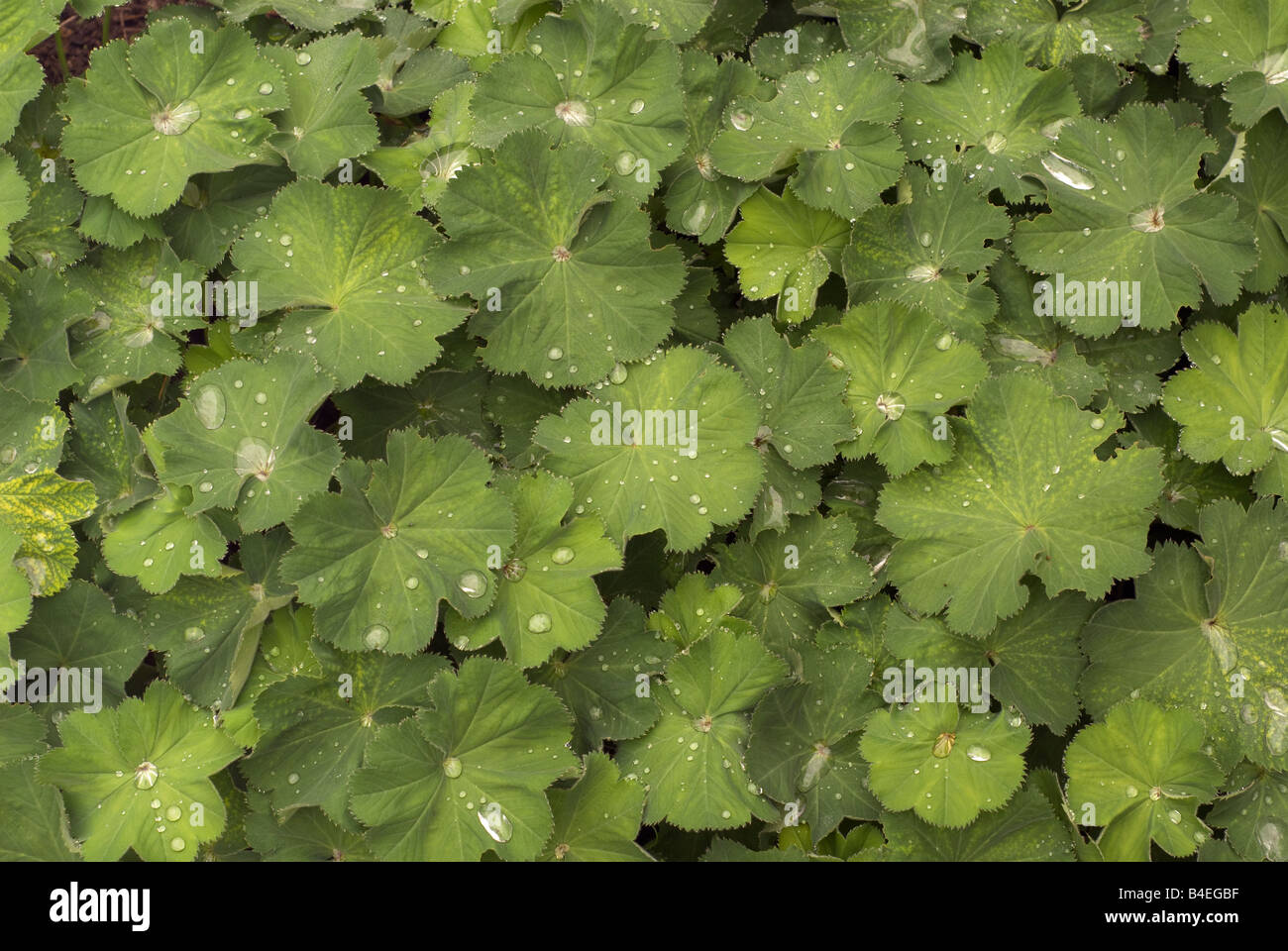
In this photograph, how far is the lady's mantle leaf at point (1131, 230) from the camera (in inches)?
104

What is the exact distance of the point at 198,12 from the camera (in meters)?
2.97

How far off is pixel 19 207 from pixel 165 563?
99 centimetres

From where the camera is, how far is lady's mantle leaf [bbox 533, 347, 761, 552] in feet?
8.29

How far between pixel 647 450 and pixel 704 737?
2.32ft

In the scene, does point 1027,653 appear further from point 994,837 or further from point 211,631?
point 211,631

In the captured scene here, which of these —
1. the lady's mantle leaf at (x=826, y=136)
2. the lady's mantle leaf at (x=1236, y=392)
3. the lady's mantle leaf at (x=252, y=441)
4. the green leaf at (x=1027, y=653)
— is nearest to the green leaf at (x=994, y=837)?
the green leaf at (x=1027, y=653)

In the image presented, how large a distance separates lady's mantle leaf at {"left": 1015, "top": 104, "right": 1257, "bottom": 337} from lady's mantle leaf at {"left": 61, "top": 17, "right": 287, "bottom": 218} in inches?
78.6

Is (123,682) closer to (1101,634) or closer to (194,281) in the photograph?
(194,281)

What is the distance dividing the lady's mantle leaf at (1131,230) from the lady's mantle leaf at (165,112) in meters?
2.00

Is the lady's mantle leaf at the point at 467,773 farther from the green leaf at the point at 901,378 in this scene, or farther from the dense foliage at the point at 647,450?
the green leaf at the point at 901,378

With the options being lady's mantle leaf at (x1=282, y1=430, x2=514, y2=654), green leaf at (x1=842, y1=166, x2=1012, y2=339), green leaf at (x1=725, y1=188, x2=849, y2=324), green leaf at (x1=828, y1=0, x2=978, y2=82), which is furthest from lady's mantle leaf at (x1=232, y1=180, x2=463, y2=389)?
green leaf at (x1=828, y1=0, x2=978, y2=82)

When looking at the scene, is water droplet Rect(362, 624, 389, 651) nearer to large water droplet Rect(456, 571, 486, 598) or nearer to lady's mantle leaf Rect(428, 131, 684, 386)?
large water droplet Rect(456, 571, 486, 598)

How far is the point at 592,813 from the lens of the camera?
253 centimetres

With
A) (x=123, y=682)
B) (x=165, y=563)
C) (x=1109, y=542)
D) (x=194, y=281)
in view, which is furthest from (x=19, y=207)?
(x=1109, y=542)
